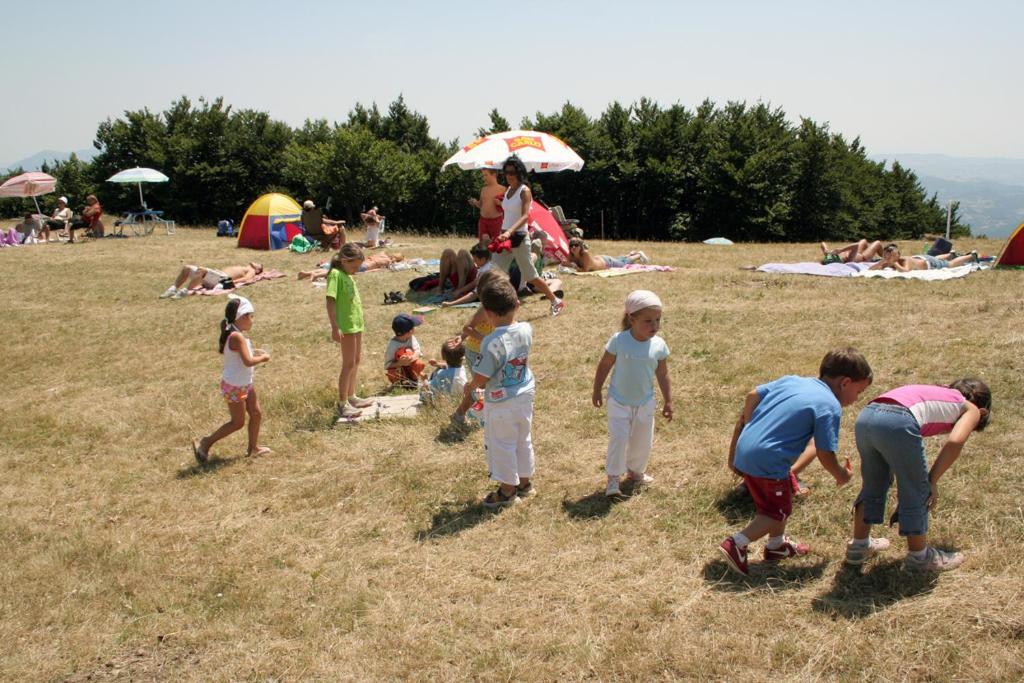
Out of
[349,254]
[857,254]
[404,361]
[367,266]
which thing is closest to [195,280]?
[367,266]

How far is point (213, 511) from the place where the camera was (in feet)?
18.4

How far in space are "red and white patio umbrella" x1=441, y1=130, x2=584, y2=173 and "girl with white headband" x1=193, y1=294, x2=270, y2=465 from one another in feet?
22.9

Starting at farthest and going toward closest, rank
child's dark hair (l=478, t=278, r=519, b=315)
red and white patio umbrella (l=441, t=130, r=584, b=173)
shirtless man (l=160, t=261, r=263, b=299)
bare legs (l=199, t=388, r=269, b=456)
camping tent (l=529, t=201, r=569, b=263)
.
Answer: camping tent (l=529, t=201, r=569, b=263)
shirtless man (l=160, t=261, r=263, b=299)
red and white patio umbrella (l=441, t=130, r=584, b=173)
bare legs (l=199, t=388, r=269, b=456)
child's dark hair (l=478, t=278, r=519, b=315)

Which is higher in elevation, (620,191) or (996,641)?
(620,191)

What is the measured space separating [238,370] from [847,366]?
4.38 metres

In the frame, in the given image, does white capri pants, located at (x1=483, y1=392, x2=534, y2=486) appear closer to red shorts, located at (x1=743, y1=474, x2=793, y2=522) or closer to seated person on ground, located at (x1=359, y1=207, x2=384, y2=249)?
red shorts, located at (x1=743, y1=474, x2=793, y2=522)

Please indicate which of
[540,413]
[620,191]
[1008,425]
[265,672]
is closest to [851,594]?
[1008,425]

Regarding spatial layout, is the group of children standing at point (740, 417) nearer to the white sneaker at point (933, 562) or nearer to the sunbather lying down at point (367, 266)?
the white sneaker at point (933, 562)

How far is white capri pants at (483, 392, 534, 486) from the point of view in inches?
196

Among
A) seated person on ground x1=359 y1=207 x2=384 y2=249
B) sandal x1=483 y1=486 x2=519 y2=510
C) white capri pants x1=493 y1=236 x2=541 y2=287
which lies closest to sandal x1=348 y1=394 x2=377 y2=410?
sandal x1=483 y1=486 x2=519 y2=510

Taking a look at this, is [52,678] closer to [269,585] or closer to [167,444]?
[269,585]

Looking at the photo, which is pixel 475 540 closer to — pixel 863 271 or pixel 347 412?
pixel 347 412

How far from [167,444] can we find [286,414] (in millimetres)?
1049

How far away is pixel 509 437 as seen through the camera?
507cm
